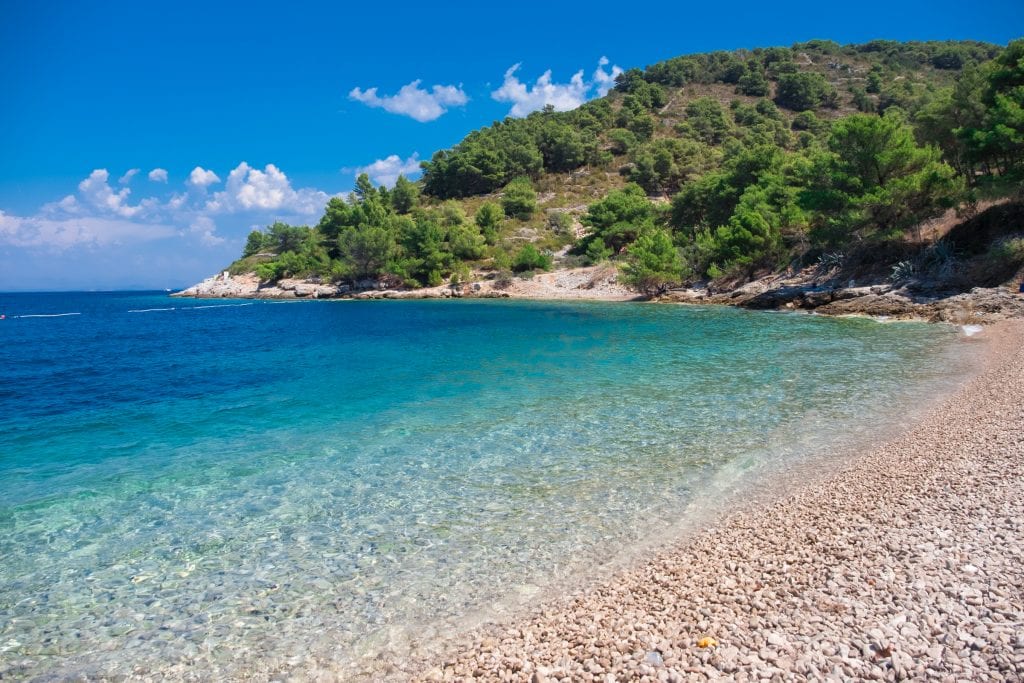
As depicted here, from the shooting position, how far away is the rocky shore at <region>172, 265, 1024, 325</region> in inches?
962

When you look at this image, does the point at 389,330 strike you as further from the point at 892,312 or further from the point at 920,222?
the point at 920,222

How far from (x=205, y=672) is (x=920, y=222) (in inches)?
1594

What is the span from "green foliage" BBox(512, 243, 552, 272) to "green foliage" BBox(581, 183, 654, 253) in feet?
17.4

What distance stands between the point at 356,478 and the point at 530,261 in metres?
52.7

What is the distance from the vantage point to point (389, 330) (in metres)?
32.7

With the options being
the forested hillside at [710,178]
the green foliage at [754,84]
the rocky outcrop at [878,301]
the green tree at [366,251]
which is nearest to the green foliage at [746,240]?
the forested hillside at [710,178]

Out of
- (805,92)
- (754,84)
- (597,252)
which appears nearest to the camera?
(597,252)

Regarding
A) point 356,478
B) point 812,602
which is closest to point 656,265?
point 356,478

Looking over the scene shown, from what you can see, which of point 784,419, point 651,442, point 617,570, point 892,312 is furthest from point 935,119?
point 617,570

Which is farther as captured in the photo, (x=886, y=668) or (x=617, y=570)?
(x=617, y=570)

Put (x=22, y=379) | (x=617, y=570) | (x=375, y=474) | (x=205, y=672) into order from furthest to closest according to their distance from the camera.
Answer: (x=22, y=379)
(x=375, y=474)
(x=617, y=570)
(x=205, y=672)

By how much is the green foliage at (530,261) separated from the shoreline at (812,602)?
177 ft

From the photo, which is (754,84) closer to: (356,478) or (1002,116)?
(1002,116)

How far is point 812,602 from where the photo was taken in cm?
468
